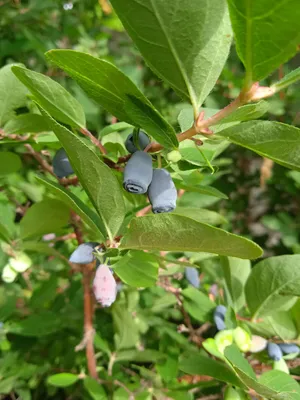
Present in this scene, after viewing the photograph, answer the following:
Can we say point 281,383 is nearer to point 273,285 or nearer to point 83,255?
point 273,285

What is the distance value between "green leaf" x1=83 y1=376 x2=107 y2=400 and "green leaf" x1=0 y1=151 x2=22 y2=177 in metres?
0.46

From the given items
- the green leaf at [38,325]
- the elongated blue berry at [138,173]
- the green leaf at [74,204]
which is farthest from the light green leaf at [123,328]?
the elongated blue berry at [138,173]

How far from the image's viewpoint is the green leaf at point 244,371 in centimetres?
68

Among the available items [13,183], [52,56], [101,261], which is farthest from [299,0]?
[13,183]

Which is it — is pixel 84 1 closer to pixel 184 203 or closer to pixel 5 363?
pixel 184 203

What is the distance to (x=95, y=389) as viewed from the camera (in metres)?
0.99

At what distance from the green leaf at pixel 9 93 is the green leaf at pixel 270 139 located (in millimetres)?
386

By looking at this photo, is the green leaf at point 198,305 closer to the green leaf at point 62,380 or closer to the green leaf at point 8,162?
the green leaf at point 62,380

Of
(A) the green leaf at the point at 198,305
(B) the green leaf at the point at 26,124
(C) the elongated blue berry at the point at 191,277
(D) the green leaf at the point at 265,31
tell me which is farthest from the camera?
Result: (C) the elongated blue berry at the point at 191,277

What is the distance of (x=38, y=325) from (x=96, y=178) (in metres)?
0.72

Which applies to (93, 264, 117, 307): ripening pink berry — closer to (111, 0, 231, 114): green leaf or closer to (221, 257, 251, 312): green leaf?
(111, 0, 231, 114): green leaf

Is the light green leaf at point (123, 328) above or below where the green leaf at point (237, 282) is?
below

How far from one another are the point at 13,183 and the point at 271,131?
94 cm

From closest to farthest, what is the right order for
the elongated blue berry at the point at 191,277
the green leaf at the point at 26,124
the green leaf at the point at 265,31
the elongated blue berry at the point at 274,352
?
1. the green leaf at the point at 265,31
2. the green leaf at the point at 26,124
3. the elongated blue berry at the point at 274,352
4. the elongated blue berry at the point at 191,277
